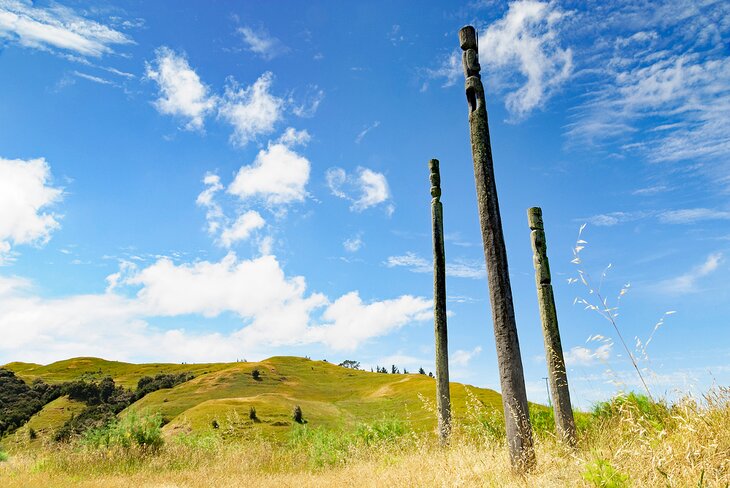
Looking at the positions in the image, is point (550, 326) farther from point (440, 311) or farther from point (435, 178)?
point (435, 178)

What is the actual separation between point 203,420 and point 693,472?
46.2 metres

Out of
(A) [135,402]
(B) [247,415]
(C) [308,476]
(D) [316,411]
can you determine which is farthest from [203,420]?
(C) [308,476]

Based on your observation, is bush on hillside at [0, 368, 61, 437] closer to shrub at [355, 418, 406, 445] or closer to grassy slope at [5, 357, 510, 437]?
grassy slope at [5, 357, 510, 437]

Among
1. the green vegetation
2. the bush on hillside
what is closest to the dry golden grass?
the green vegetation

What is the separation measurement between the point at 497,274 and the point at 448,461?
2.91m

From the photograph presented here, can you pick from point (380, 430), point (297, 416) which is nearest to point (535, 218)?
point (380, 430)

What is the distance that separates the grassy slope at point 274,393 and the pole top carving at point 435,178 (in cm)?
1462

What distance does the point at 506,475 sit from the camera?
6.46 m

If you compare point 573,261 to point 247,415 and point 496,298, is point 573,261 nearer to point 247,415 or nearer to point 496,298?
point 496,298

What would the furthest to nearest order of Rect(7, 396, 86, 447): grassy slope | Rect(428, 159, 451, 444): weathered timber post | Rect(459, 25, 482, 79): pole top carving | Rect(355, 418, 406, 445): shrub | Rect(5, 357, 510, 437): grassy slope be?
Rect(7, 396, 86, 447): grassy slope < Rect(5, 357, 510, 437): grassy slope < Rect(355, 418, 406, 445): shrub < Rect(428, 159, 451, 444): weathered timber post < Rect(459, 25, 482, 79): pole top carving

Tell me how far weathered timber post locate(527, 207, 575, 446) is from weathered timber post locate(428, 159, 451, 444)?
3802 millimetres

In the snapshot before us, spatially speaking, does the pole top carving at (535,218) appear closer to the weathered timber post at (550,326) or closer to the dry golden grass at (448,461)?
the weathered timber post at (550,326)

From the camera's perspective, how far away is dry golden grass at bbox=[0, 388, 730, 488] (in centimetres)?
498

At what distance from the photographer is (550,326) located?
9758 millimetres
